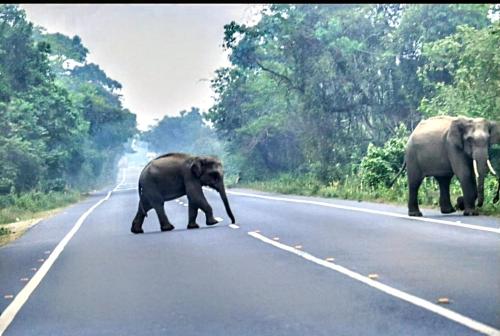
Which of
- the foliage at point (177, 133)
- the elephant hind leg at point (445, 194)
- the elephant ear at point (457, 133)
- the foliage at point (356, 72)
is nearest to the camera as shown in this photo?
the elephant ear at point (457, 133)

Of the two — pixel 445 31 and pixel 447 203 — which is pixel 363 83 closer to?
pixel 445 31

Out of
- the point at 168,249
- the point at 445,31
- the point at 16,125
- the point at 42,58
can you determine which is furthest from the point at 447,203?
the point at 42,58

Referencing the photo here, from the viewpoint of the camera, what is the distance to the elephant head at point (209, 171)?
18922 mm

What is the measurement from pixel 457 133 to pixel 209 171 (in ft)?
17.1

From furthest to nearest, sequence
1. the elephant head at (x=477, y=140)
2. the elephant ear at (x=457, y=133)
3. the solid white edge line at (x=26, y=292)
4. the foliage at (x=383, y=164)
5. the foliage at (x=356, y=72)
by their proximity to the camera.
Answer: the foliage at (x=356, y=72), the foliage at (x=383, y=164), the elephant ear at (x=457, y=133), the elephant head at (x=477, y=140), the solid white edge line at (x=26, y=292)

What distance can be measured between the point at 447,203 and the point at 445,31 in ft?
80.2

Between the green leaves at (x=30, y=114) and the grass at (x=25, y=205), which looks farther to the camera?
the green leaves at (x=30, y=114)

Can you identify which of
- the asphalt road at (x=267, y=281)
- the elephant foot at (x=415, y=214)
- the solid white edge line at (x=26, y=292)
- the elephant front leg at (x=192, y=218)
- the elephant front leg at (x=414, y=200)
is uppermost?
the elephant front leg at (x=414, y=200)

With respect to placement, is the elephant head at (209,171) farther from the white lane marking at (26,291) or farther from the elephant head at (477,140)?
the elephant head at (477,140)

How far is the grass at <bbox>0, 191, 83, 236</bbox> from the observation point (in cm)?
3330

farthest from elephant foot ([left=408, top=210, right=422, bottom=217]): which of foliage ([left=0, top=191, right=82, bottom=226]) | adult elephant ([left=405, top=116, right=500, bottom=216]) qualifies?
foliage ([left=0, top=191, right=82, bottom=226])

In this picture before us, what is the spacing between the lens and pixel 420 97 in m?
42.9

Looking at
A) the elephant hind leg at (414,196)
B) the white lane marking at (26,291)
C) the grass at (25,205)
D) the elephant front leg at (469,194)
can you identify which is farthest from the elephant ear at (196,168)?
the grass at (25,205)

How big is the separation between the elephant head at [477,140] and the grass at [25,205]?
690 inches
